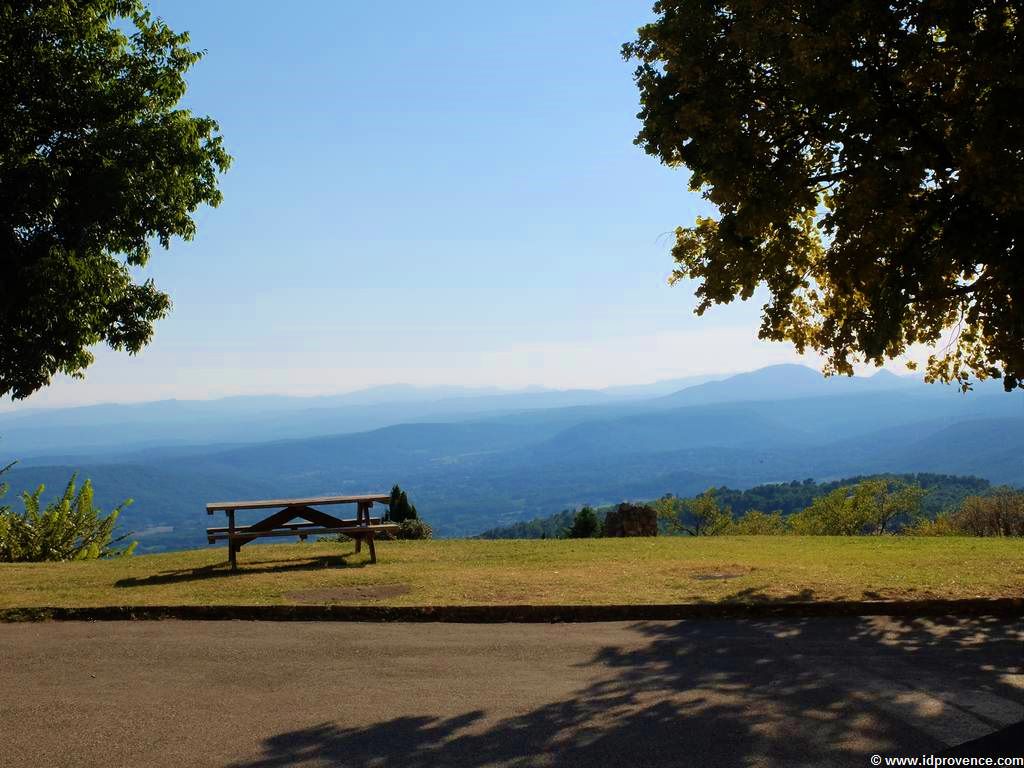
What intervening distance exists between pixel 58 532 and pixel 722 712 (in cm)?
2122

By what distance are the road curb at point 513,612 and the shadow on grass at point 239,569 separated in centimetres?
243

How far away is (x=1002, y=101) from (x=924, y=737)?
24.6 ft

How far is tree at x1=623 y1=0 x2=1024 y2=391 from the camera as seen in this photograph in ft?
33.6

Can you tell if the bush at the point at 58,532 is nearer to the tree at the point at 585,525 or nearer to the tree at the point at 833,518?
the tree at the point at 585,525

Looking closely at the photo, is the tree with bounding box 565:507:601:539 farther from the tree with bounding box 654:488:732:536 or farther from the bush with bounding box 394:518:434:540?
the tree with bounding box 654:488:732:536

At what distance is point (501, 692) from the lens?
7.48 m

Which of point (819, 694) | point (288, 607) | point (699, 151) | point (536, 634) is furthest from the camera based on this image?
point (699, 151)

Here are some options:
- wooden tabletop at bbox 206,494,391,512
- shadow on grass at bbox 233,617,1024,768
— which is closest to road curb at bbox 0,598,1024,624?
shadow on grass at bbox 233,617,1024,768

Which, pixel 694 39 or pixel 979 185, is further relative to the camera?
pixel 694 39

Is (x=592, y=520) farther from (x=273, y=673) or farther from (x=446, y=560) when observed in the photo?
(x=273, y=673)

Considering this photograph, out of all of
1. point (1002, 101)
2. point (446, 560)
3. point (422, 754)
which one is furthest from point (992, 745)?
point (446, 560)

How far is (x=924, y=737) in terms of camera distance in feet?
20.1

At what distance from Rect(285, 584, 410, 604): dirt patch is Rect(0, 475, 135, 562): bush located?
13.1 meters

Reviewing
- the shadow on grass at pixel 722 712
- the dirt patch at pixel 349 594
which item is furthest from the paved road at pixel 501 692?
the dirt patch at pixel 349 594
